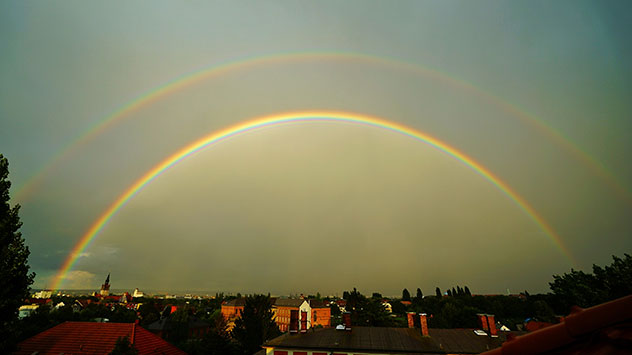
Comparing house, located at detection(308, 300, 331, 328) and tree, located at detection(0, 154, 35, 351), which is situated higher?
tree, located at detection(0, 154, 35, 351)

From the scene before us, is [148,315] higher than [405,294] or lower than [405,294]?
lower

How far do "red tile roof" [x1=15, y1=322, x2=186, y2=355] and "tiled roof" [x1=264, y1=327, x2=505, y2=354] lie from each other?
400 inches

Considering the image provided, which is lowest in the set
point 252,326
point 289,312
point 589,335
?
point 289,312

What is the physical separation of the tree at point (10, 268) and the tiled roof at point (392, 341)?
749 inches

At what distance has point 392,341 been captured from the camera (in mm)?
25891

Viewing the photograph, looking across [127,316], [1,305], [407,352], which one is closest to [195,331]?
[127,316]

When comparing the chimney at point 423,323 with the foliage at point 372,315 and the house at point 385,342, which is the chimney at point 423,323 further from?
the foliage at point 372,315

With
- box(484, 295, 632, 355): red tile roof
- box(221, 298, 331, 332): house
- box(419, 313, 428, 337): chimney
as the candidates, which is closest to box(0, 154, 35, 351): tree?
box(484, 295, 632, 355): red tile roof

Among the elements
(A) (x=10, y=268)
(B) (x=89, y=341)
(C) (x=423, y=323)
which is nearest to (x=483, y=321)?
(C) (x=423, y=323)

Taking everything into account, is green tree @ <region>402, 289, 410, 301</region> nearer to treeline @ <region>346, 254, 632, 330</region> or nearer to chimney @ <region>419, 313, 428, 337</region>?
treeline @ <region>346, 254, 632, 330</region>

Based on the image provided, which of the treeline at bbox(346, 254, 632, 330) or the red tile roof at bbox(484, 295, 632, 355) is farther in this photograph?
the treeline at bbox(346, 254, 632, 330)

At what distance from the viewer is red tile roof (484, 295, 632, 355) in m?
1.88

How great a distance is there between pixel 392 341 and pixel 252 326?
15.4 metres

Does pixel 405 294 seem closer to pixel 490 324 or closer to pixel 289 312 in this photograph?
pixel 289 312
